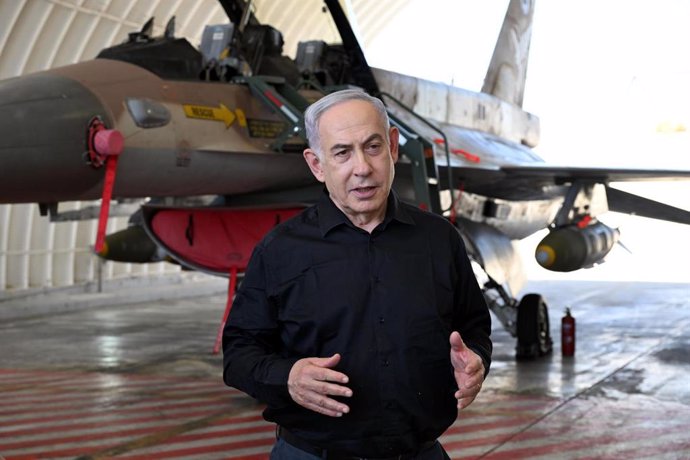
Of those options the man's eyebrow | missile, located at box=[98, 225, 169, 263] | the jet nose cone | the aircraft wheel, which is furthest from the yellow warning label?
the man's eyebrow

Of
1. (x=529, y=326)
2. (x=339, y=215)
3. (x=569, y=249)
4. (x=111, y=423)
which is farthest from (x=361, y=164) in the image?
(x=529, y=326)

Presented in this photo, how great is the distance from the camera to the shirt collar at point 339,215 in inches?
89.0

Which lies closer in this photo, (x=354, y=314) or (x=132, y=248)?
(x=354, y=314)

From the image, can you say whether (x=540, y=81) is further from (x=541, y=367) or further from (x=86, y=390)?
(x=86, y=390)

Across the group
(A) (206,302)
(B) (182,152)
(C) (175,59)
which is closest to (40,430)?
(B) (182,152)

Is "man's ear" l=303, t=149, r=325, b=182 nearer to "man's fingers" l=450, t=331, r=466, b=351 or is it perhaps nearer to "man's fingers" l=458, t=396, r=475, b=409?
"man's fingers" l=450, t=331, r=466, b=351

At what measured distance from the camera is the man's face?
2193 millimetres

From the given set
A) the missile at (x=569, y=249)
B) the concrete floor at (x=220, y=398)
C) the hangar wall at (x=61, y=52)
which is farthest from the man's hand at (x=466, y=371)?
the hangar wall at (x=61, y=52)

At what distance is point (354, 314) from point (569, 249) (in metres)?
6.19

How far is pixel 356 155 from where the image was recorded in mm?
2197

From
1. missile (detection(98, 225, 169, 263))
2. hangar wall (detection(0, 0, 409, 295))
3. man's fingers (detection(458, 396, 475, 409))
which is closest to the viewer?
man's fingers (detection(458, 396, 475, 409))

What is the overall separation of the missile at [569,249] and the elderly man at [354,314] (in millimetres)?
5990

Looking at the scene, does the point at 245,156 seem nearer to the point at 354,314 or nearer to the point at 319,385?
the point at 354,314

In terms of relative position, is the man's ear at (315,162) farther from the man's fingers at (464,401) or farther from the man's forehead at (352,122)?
the man's fingers at (464,401)
